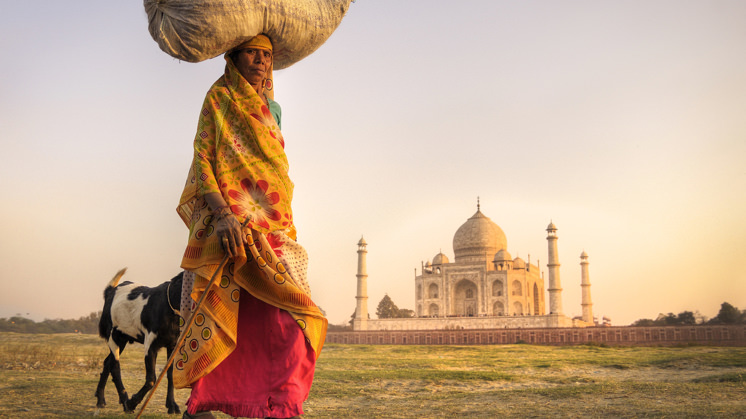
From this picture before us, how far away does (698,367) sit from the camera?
401 inches

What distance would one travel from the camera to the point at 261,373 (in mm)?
2467

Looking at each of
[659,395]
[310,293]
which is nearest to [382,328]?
[659,395]

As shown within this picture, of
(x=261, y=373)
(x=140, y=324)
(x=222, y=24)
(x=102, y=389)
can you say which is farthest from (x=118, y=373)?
(x=222, y=24)

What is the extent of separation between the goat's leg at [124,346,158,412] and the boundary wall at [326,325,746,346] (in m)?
21.6

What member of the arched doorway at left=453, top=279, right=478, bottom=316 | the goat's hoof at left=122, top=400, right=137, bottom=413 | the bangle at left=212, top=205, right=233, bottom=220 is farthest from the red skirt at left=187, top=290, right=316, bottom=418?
the arched doorway at left=453, top=279, right=478, bottom=316

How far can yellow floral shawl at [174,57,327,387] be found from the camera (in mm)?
2447

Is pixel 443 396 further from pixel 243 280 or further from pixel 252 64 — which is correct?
pixel 252 64

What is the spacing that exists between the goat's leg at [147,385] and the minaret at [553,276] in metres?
29.8

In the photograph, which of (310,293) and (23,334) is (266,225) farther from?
(23,334)

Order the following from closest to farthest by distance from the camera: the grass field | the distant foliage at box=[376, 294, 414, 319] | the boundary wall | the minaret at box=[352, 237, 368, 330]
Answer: the grass field
the boundary wall
the minaret at box=[352, 237, 368, 330]
the distant foliage at box=[376, 294, 414, 319]

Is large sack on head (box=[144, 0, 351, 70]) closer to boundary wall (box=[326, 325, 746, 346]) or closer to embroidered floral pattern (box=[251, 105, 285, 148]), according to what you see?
embroidered floral pattern (box=[251, 105, 285, 148])

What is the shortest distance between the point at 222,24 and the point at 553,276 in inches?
1298

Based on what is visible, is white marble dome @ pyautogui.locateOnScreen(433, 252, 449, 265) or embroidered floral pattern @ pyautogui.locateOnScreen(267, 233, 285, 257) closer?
embroidered floral pattern @ pyautogui.locateOnScreen(267, 233, 285, 257)

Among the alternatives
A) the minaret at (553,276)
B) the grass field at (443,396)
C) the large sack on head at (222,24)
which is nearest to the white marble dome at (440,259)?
the minaret at (553,276)
